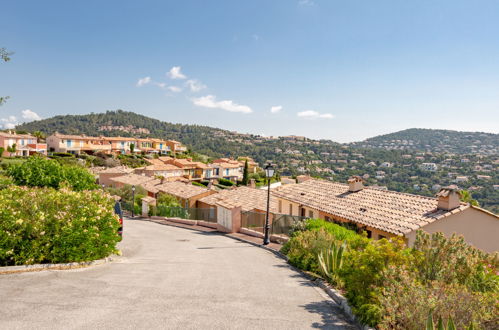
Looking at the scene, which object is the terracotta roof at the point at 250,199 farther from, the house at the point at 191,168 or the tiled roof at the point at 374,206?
the house at the point at 191,168

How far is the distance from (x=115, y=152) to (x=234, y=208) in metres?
86.5

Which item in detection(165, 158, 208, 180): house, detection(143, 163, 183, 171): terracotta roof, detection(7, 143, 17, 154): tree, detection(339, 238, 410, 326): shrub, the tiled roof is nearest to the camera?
detection(339, 238, 410, 326): shrub

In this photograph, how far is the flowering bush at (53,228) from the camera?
371 inches

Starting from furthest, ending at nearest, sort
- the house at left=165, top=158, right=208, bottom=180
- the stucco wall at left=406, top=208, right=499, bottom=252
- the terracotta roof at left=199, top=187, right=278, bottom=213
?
the house at left=165, top=158, right=208, bottom=180, the terracotta roof at left=199, top=187, right=278, bottom=213, the stucco wall at left=406, top=208, right=499, bottom=252

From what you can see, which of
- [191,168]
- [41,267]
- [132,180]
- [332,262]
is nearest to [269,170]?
[332,262]

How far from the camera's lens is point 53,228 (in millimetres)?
10086

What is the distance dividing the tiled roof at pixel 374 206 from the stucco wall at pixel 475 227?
1.70ft

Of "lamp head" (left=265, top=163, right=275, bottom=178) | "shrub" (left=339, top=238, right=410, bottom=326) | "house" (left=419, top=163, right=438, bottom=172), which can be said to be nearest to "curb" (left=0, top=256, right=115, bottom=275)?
"shrub" (left=339, top=238, right=410, bottom=326)

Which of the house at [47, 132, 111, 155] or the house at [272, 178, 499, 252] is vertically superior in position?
the house at [47, 132, 111, 155]

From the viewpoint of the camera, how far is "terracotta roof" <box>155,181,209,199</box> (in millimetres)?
45219

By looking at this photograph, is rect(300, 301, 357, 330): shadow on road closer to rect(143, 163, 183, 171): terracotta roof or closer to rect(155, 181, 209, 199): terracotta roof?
rect(155, 181, 209, 199): terracotta roof

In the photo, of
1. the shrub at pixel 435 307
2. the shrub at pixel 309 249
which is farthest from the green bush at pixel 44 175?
the shrub at pixel 435 307

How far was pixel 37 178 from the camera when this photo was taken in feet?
69.7

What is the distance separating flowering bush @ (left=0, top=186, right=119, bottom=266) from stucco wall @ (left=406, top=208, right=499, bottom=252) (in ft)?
56.6
